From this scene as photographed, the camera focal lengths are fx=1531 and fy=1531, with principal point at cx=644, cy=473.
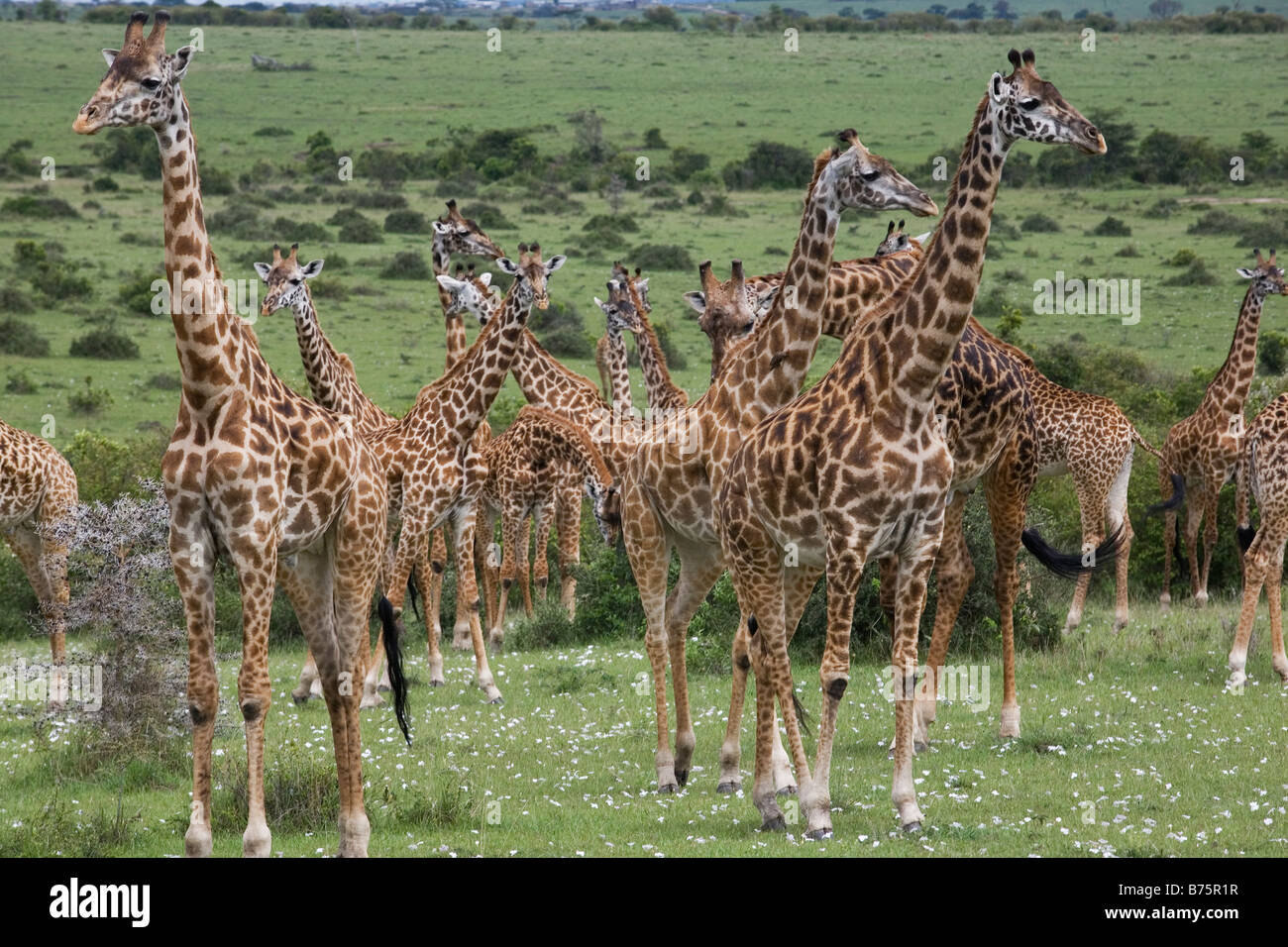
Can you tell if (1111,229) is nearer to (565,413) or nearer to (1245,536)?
(565,413)

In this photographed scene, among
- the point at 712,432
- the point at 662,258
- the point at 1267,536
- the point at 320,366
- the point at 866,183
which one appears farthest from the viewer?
the point at 662,258

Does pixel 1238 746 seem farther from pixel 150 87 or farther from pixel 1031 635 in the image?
pixel 150 87

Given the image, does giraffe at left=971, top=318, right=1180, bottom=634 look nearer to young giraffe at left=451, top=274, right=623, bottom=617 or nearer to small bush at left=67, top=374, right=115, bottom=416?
young giraffe at left=451, top=274, right=623, bottom=617

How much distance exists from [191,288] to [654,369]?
562 cm

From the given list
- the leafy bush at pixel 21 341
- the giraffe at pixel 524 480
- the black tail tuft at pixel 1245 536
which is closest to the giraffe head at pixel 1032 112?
the black tail tuft at pixel 1245 536

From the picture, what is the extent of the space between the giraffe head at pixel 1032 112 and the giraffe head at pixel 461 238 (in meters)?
6.96

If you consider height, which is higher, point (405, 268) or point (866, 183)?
point (866, 183)

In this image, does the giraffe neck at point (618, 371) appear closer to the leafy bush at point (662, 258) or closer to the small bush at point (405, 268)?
the leafy bush at point (662, 258)

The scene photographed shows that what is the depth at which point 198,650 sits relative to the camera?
7.39m

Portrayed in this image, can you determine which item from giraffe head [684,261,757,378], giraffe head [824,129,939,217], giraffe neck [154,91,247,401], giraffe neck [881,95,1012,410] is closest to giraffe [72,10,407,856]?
giraffe neck [154,91,247,401]

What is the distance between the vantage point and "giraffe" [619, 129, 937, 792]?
8797 mm

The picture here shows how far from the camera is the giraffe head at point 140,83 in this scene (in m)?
6.95

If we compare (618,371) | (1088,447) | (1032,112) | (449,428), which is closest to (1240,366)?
(1088,447)

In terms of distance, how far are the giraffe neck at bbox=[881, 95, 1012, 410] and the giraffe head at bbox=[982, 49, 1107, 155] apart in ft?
0.27
